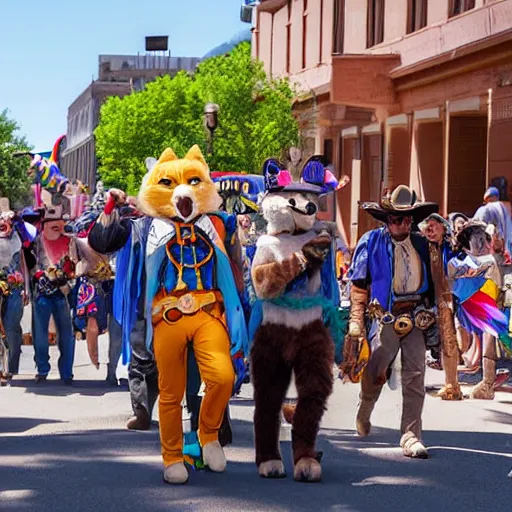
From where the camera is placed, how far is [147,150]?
45406mm

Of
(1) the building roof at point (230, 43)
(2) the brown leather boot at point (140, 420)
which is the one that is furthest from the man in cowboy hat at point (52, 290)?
(1) the building roof at point (230, 43)

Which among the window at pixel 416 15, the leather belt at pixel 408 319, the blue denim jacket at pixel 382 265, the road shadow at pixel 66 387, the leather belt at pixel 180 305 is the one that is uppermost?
the window at pixel 416 15

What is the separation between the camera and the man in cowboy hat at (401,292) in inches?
357

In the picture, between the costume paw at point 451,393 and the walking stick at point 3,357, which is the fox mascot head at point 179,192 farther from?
the costume paw at point 451,393

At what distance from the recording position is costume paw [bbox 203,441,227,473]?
8.10 metres

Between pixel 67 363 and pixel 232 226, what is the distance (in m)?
5.87

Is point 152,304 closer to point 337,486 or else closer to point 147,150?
point 337,486

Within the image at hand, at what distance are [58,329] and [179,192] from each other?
5966 millimetres

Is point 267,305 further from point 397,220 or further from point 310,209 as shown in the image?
point 397,220

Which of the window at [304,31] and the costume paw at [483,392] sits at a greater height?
the window at [304,31]

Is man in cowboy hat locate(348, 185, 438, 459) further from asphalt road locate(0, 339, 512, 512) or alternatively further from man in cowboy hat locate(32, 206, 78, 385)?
man in cowboy hat locate(32, 206, 78, 385)

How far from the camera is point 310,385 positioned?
7.96 m

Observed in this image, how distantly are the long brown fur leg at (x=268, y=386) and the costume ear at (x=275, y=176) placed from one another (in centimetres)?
99

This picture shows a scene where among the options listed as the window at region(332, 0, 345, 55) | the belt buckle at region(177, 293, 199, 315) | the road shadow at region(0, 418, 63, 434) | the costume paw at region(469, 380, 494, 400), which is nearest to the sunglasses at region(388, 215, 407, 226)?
the belt buckle at region(177, 293, 199, 315)
